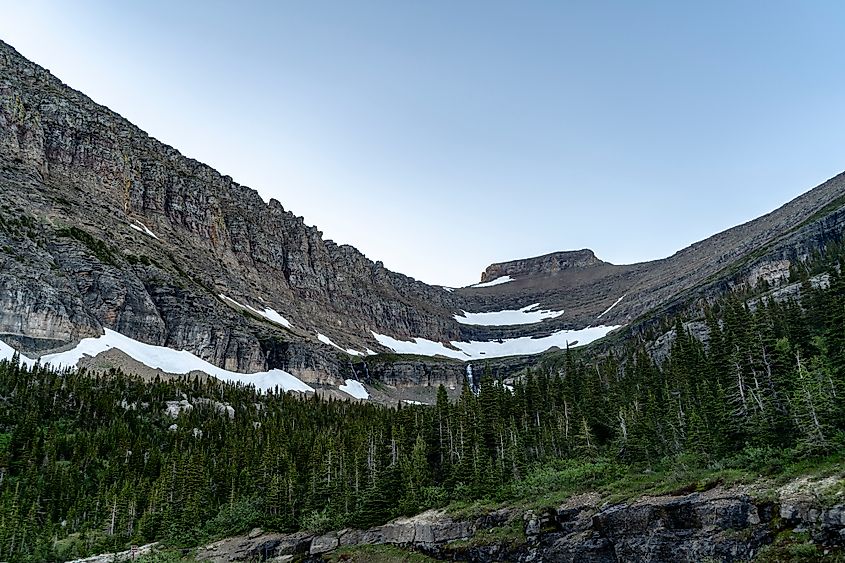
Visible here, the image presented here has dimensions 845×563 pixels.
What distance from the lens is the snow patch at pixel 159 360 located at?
112 m

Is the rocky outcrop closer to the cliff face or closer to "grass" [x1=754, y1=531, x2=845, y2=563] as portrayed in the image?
"grass" [x1=754, y1=531, x2=845, y2=563]

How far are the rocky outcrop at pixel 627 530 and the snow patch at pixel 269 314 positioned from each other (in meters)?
143

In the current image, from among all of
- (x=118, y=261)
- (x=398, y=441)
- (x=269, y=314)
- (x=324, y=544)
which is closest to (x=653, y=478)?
(x=324, y=544)

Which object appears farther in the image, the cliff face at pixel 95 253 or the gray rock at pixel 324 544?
the cliff face at pixel 95 253

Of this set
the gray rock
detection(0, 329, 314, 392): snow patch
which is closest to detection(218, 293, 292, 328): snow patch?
detection(0, 329, 314, 392): snow patch

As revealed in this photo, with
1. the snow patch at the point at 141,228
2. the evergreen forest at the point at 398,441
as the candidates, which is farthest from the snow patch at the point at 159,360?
the snow patch at the point at 141,228

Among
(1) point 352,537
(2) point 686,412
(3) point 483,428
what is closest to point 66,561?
(1) point 352,537

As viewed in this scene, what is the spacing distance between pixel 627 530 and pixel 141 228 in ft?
609

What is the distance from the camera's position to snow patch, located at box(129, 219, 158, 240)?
178600 millimetres

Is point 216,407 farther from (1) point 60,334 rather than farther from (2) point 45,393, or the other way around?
(1) point 60,334

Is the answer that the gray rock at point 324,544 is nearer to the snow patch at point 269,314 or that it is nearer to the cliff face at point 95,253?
the cliff face at point 95,253

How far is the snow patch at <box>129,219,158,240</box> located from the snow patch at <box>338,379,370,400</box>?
8066 cm

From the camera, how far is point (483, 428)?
60375 millimetres

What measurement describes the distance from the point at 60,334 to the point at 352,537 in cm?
9992
